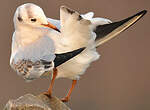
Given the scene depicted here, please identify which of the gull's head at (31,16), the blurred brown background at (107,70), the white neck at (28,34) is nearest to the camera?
the gull's head at (31,16)

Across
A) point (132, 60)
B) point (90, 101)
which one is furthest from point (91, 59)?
point (132, 60)

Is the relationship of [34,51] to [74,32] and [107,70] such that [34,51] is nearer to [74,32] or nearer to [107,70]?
[74,32]

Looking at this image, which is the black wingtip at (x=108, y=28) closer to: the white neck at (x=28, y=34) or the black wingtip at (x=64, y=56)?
the black wingtip at (x=64, y=56)

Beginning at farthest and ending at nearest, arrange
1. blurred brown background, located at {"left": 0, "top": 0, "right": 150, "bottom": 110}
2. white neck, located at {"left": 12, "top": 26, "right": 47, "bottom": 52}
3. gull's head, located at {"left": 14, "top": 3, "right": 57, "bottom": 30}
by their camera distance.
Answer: blurred brown background, located at {"left": 0, "top": 0, "right": 150, "bottom": 110} → white neck, located at {"left": 12, "top": 26, "right": 47, "bottom": 52} → gull's head, located at {"left": 14, "top": 3, "right": 57, "bottom": 30}

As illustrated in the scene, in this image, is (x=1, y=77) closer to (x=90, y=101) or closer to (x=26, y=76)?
(x=90, y=101)

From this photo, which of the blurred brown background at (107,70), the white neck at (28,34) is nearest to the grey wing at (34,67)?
the white neck at (28,34)

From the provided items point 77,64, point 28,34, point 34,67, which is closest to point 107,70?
point 77,64

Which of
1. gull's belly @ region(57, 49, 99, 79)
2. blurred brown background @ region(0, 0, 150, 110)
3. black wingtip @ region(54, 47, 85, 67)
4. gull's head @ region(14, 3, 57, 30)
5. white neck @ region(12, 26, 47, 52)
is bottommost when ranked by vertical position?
blurred brown background @ region(0, 0, 150, 110)

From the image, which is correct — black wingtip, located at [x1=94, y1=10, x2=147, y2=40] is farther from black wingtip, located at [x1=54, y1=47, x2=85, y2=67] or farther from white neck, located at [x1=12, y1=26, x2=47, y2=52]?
white neck, located at [x1=12, y1=26, x2=47, y2=52]

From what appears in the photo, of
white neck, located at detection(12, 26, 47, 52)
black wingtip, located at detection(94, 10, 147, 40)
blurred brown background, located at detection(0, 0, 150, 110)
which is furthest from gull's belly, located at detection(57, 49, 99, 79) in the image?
blurred brown background, located at detection(0, 0, 150, 110)
